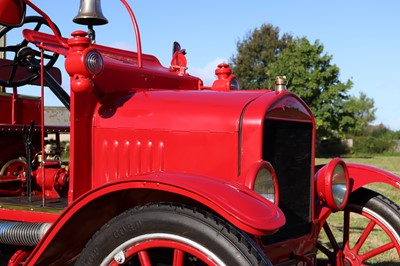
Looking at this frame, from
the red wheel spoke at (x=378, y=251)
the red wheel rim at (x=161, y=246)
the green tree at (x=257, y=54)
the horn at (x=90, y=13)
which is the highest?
the green tree at (x=257, y=54)

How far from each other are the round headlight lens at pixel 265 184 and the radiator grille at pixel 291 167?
22 cm

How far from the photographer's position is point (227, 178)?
10.9ft

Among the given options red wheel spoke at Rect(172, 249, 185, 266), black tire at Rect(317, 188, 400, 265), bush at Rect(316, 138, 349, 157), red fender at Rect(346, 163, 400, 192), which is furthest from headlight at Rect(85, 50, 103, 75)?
bush at Rect(316, 138, 349, 157)

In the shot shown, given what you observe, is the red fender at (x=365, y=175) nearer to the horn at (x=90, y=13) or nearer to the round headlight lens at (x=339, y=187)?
the round headlight lens at (x=339, y=187)

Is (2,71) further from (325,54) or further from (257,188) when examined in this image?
(325,54)

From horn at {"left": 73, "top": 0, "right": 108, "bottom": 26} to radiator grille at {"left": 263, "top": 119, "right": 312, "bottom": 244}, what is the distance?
1.80 m

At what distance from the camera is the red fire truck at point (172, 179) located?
8.81ft

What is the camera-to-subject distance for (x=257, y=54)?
48.7m

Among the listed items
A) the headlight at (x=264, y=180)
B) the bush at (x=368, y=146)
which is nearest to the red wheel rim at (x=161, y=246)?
the headlight at (x=264, y=180)

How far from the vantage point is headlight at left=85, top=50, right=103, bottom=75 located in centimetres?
340

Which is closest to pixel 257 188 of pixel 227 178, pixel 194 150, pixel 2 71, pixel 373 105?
pixel 227 178

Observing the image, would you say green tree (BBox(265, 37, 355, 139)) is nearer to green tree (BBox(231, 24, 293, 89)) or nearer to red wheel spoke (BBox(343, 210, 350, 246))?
green tree (BBox(231, 24, 293, 89))

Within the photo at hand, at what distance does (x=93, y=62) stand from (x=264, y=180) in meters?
1.32

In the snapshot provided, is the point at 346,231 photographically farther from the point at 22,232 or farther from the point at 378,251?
the point at 22,232
